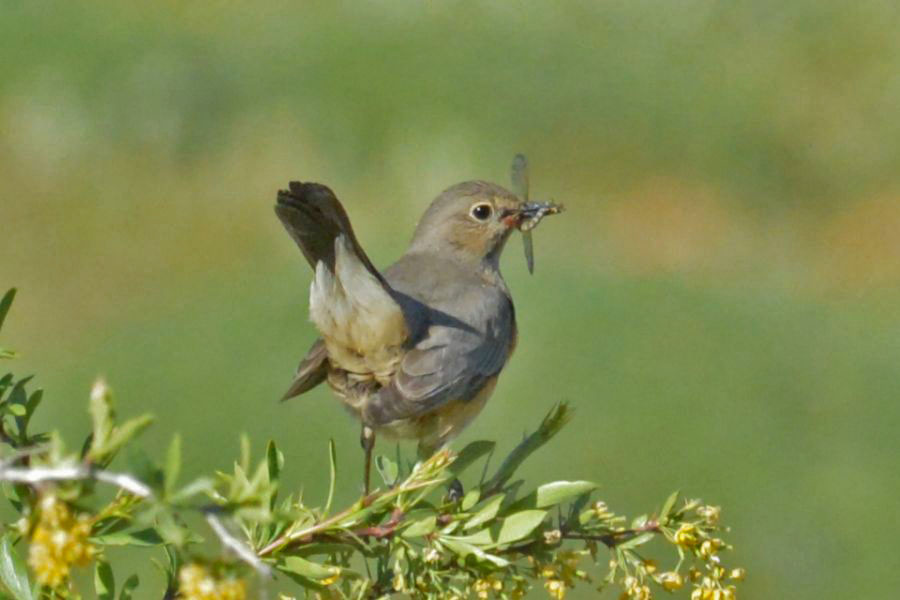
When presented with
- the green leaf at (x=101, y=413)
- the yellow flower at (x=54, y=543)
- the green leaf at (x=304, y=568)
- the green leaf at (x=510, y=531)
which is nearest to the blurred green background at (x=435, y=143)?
the green leaf at (x=510, y=531)

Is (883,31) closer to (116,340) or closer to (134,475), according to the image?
(116,340)

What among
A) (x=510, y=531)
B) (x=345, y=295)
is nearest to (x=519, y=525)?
(x=510, y=531)

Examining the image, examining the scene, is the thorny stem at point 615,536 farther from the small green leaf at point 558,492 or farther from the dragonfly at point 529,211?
the dragonfly at point 529,211

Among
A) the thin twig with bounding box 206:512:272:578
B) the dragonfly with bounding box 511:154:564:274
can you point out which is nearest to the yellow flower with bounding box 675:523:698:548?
the thin twig with bounding box 206:512:272:578

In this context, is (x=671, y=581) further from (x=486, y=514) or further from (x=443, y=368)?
(x=443, y=368)

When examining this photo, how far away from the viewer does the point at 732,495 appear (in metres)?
7.00

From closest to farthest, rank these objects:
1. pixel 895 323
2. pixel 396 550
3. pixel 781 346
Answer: pixel 396 550, pixel 781 346, pixel 895 323

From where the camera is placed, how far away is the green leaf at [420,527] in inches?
86.1

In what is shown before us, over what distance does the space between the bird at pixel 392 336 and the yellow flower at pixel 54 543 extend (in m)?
1.98

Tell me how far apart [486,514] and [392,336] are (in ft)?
5.71

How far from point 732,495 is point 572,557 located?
484 cm

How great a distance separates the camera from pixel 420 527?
7.22ft

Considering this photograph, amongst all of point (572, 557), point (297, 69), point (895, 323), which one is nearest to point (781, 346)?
point (895, 323)

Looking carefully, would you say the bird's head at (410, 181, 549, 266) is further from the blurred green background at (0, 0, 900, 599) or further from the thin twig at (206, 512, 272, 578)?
the blurred green background at (0, 0, 900, 599)
